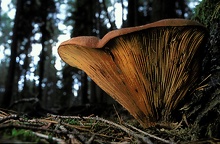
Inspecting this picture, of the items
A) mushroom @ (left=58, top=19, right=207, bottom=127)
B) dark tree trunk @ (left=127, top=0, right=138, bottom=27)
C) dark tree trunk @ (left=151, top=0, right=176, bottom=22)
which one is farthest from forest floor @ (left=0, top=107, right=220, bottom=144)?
dark tree trunk @ (left=127, top=0, right=138, bottom=27)

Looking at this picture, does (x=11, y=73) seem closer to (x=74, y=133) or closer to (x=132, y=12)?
(x=132, y=12)

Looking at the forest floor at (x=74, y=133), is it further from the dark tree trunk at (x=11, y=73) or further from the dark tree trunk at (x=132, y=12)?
the dark tree trunk at (x=11, y=73)

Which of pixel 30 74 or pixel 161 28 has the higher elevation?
pixel 30 74

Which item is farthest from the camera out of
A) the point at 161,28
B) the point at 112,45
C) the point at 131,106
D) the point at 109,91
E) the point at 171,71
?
the point at 109,91

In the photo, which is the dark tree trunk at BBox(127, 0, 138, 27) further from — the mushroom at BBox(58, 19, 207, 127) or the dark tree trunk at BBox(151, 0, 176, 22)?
the mushroom at BBox(58, 19, 207, 127)

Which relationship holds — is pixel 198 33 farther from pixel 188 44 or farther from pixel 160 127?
pixel 160 127

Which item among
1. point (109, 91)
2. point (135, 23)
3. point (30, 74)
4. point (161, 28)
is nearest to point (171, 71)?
point (161, 28)
